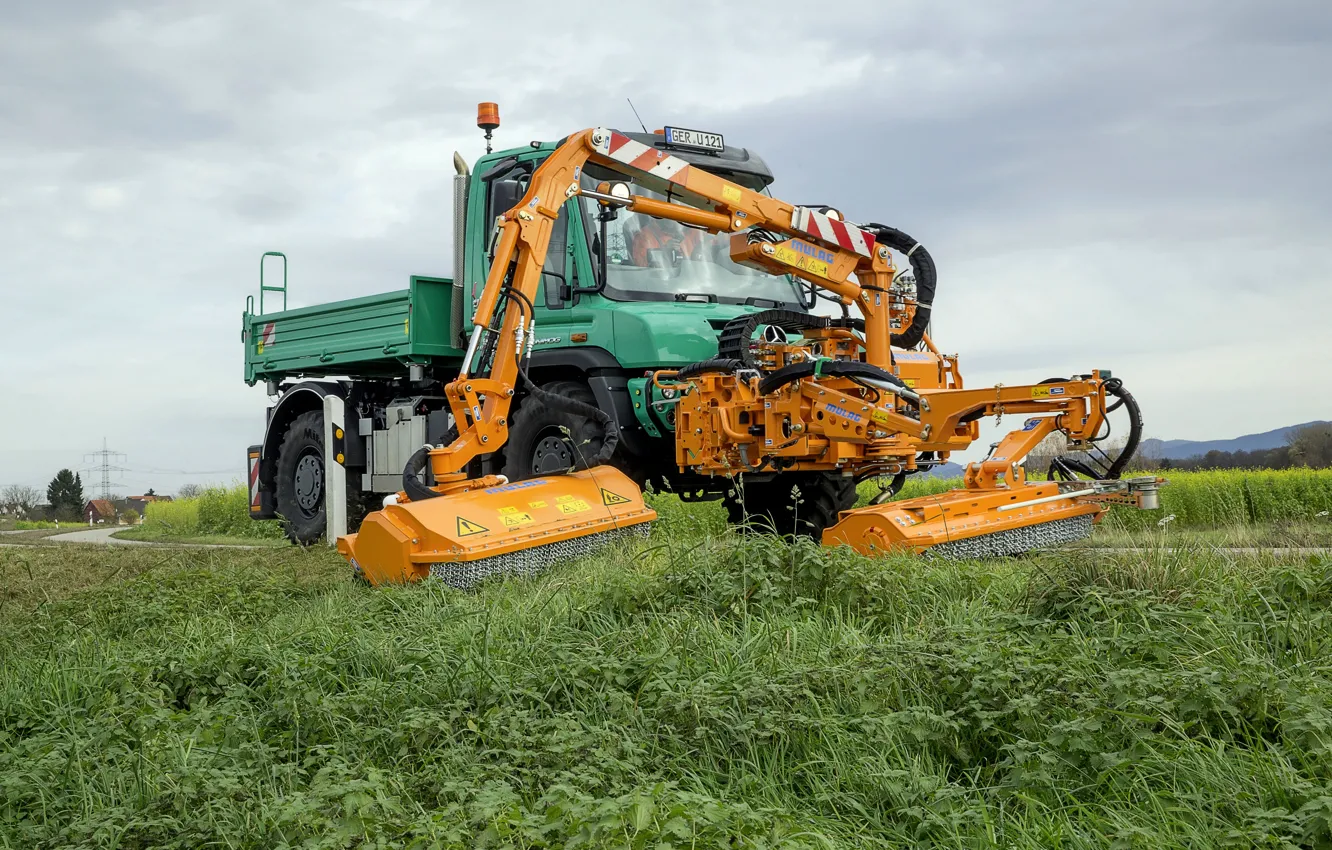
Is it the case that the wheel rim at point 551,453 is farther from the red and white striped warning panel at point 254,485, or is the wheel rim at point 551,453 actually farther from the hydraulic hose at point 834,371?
the red and white striped warning panel at point 254,485

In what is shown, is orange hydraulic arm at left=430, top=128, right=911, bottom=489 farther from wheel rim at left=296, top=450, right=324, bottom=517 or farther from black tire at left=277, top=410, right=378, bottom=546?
wheel rim at left=296, top=450, right=324, bottom=517

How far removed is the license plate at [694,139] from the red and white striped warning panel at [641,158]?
521mm

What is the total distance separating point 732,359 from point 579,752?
497cm

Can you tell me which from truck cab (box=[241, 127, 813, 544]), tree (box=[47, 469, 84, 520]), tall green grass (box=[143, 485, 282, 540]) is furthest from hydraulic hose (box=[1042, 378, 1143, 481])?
tree (box=[47, 469, 84, 520])

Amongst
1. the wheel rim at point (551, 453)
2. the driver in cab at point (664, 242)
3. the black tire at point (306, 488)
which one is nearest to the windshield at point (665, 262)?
the driver in cab at point (664, 242)

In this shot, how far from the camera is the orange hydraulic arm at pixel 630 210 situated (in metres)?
8.41

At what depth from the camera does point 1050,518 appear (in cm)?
784

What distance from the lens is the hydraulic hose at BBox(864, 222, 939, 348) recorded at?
9.37m

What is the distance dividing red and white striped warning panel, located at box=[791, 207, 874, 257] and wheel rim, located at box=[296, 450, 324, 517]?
645 cm

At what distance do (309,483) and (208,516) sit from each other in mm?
9493

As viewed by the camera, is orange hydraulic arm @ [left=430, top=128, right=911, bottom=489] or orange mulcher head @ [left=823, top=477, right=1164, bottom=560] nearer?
orange mulcher head @ [left=823, top=477, right=1164, bottom=560]

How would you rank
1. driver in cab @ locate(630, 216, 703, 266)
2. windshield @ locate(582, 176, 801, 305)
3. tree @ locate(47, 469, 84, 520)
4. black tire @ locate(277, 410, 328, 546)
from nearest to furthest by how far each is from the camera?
windshield @ locate(582, 176, 801, 305) < driver in cab @ locate(630, 216, 703, 266) < black tire @ locate(277, 410, 328, 546) < tree @ locate(47, 469, 84, 520)

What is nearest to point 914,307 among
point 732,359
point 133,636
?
point 732,359

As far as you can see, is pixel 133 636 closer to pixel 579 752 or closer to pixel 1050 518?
pixel 579 752
